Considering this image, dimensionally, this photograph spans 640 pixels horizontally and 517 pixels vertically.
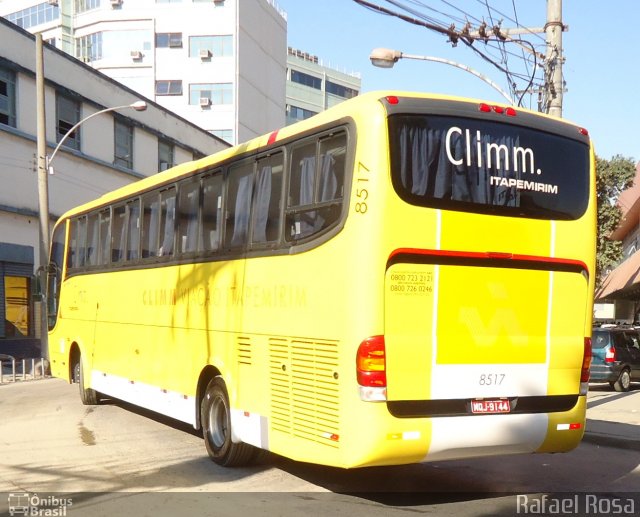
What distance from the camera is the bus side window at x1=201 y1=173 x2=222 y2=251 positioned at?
9.78 metres

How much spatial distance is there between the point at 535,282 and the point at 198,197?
15.1 ft

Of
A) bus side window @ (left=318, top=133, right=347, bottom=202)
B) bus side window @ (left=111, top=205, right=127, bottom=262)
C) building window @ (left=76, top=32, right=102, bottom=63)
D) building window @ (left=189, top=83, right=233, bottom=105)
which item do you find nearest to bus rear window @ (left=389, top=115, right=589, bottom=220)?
bus side window @ (left=318, top=133, right=347, bottom=202)

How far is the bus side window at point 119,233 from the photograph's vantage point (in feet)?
43.2

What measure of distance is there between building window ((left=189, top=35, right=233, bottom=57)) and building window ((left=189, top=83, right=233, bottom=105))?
2393 millimetres

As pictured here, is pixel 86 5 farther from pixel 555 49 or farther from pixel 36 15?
pixel 555 49

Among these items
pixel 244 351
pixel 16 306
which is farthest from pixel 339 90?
pixel 244 351

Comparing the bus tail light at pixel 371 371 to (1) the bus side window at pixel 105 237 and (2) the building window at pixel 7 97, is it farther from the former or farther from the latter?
(2) the building window at pixel 7 97

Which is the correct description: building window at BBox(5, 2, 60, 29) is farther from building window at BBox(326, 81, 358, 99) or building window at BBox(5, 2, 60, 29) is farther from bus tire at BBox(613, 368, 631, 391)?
bus tire at BBox(613, 368, 631, 391)

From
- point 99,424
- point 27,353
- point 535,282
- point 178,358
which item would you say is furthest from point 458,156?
point 27,353

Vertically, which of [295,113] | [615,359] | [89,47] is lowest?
[615,359]

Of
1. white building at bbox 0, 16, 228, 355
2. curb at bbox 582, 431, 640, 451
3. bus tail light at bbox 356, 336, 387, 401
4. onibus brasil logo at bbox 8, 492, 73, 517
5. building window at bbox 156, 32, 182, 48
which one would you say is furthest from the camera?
building window at bbox 156, 32, 182, 48

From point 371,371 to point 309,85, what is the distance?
290 ft

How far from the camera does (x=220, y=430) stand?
962 cm

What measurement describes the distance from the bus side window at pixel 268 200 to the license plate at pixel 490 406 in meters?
2.58
